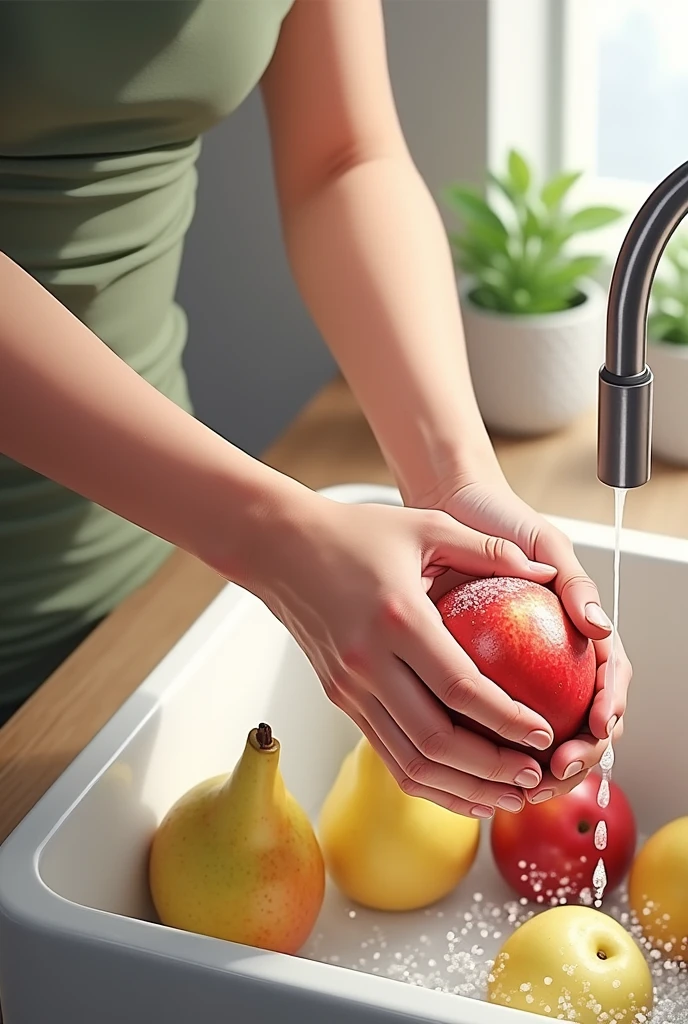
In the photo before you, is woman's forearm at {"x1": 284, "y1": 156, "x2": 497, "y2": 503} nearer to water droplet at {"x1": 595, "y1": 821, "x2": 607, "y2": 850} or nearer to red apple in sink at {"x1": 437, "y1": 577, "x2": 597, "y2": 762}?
red apple in sink at {"x1": 437, "y1": 577, "x2": 597, "y2": 762}

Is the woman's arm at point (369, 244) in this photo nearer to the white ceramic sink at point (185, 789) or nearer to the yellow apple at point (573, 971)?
the white ceramic sink at point (185, 789)

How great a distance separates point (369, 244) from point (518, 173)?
348mm

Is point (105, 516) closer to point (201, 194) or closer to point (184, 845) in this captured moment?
point (184, 845)

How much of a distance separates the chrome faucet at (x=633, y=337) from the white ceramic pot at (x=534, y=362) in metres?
0.66

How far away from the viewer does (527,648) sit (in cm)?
76

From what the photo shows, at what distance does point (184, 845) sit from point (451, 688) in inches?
8.9

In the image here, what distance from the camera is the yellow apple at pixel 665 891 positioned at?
0.85 meters

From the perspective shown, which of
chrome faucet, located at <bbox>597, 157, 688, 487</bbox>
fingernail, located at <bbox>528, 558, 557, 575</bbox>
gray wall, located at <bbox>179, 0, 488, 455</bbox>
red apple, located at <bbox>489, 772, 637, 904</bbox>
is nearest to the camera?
chrome faucet, located at <bbox>597, 157, 688, 487</bbox>

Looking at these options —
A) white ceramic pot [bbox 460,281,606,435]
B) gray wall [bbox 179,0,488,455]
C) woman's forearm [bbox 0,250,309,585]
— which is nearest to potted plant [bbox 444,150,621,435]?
white ceramic pot [bbox 460,281,606,435]

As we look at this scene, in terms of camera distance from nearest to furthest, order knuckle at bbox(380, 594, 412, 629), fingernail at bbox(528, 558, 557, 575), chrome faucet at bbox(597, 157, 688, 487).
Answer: chrome faucet at bbox(597, 157, 688, 487), knuckle at bbox(380, 594, 412, 629), fingernail at bbox(528, 558, 557, 575)

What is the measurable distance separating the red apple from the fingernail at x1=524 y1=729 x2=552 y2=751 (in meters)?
0.20

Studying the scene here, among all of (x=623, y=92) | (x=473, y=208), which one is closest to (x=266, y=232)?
(x=473, y=208)

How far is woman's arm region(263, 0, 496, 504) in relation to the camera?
0.92m

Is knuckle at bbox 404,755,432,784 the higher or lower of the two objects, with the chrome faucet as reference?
lower
